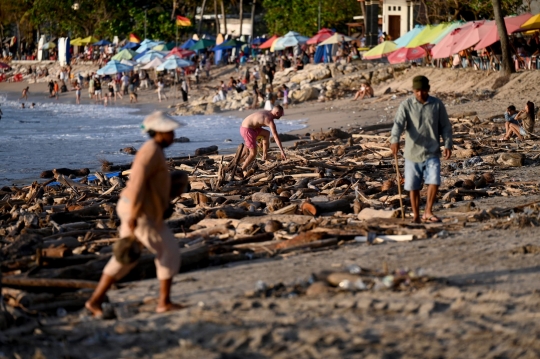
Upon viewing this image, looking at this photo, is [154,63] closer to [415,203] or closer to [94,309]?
[415,203]

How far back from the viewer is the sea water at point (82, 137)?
21942 mm

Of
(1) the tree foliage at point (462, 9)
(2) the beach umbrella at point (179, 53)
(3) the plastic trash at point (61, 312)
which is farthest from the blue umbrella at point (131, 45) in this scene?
(3) the plastic trash at point (61, 312)

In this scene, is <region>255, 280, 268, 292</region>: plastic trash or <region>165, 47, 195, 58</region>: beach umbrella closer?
<region>255, 280, 268, 292</region>: plastic trash

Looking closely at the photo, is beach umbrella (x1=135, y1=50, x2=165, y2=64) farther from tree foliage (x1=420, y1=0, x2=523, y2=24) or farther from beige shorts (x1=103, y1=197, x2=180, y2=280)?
beige shorts (x1=103, y1=197, x2=180, y2=280)

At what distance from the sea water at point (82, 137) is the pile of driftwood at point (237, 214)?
5.70 m

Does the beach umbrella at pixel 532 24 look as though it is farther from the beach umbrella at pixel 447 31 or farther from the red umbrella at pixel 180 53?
the red umbrella at pixel 180 53

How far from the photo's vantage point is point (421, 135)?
9227mm

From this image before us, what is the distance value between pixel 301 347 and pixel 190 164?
447 inches

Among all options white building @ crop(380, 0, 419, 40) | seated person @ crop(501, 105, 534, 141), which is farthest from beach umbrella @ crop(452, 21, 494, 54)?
white building @ crop(380, 0, 419, 40)

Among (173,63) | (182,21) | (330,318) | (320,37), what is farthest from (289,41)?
(330,318)

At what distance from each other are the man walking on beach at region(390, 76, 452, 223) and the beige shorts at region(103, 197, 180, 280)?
360cm

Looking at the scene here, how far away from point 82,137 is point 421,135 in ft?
74.5

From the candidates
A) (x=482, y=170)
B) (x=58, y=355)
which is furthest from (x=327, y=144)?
(x=58, y=355)

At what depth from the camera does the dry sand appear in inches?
213
